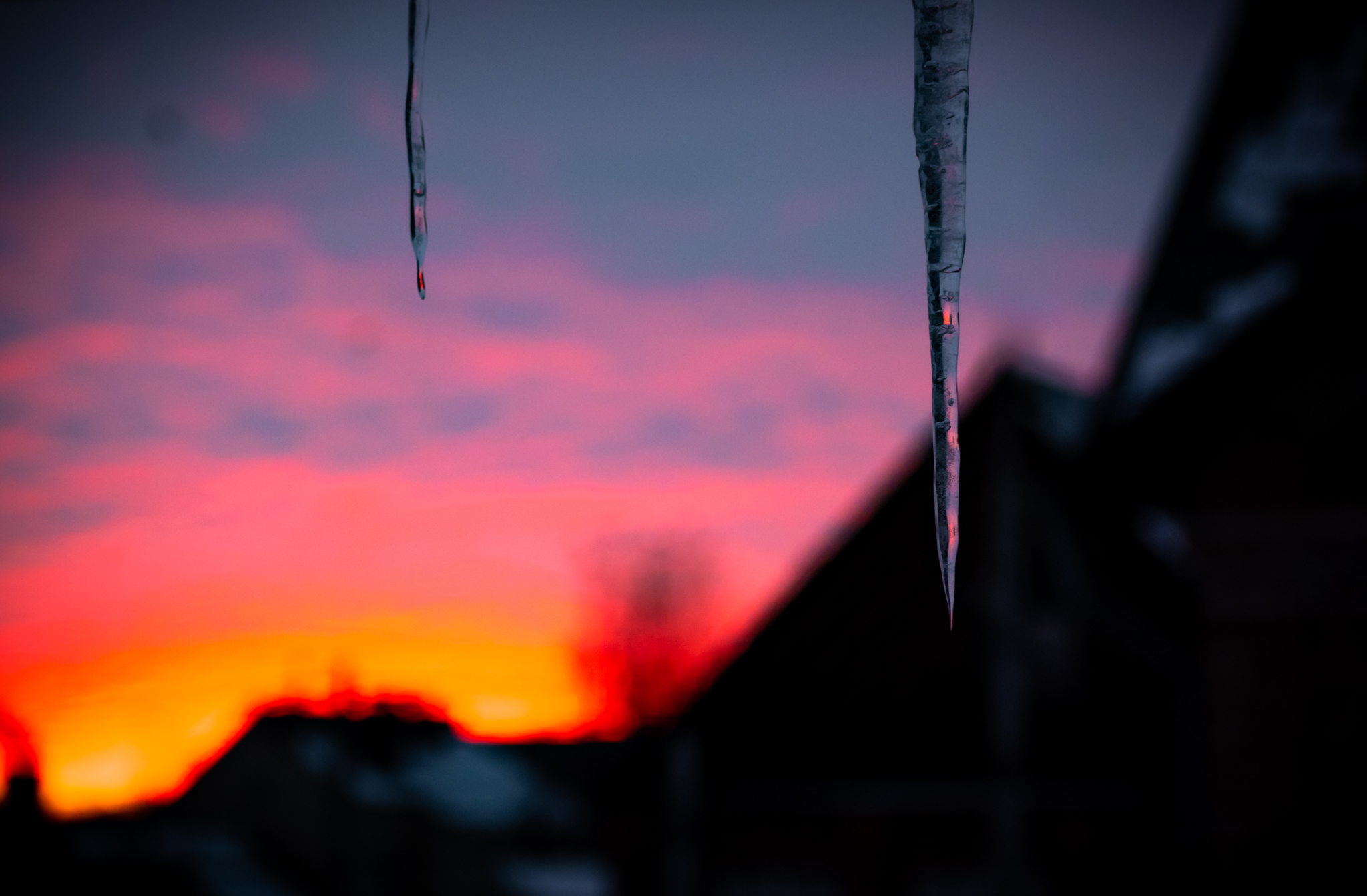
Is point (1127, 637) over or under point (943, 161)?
under

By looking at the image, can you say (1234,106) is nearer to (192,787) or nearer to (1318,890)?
(1318,890)

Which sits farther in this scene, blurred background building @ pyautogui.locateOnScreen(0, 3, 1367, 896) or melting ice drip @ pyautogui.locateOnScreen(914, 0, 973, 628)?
blurred background building @ pyautogui.locateOnScreen(0, 3, 1367, 896)

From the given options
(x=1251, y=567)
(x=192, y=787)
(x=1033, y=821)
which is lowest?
(x=192, y=787)

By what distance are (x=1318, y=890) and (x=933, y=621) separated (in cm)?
381

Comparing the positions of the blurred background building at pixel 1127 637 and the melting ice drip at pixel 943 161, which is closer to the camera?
the melting ice drip at pixel 943 161

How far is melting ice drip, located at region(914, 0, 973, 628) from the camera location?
169cm

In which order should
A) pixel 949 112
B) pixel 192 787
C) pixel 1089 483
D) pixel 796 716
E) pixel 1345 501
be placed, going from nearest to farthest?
pixel 949 112 < pixel 1345 501 < pixel 1089 483 < pixel 796 716 < pixel 192 787

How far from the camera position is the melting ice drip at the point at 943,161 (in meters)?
1.69

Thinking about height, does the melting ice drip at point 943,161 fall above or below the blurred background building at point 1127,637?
above

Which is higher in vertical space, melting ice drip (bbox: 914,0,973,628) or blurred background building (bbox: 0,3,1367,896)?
melting ice drip (bbox: 914,0,973,628)

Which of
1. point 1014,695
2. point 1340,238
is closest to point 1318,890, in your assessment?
point 1014,695

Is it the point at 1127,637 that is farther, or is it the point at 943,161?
the point at 1127,637

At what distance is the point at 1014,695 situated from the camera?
A: 8.41m

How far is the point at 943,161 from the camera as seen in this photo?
1.71 meters
